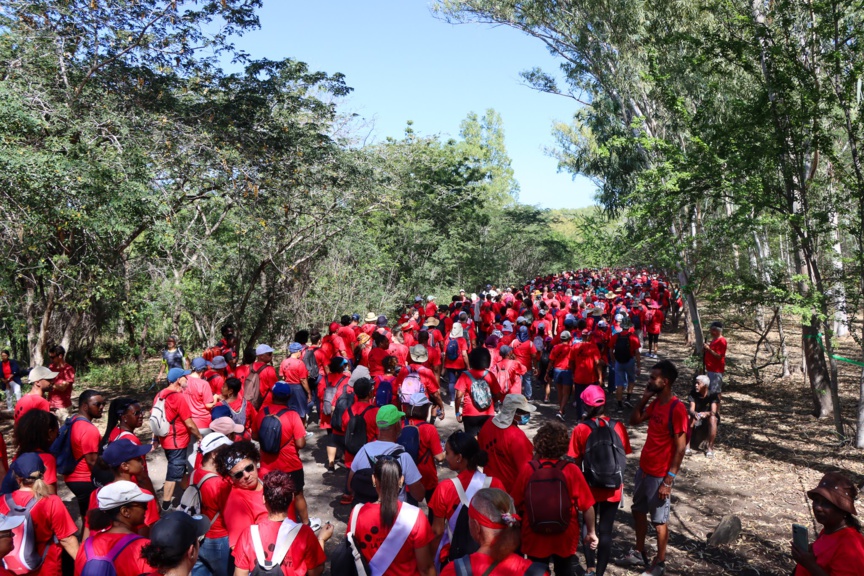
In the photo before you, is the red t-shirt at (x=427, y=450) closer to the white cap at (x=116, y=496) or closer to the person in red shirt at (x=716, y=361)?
the white cap at (x=116, y=496)

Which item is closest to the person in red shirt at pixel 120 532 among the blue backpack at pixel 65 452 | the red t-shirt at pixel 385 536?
the red t-shirt at pixel 385 536

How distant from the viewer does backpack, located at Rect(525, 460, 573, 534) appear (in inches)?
148

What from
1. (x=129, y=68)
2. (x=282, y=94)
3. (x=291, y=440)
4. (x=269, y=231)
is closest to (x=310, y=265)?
(x=269, y=231)

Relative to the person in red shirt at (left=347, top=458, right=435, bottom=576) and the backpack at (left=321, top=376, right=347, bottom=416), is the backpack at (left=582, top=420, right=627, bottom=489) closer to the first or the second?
the person in red shirt at (left=347, top=458, right=435, bottom=576)

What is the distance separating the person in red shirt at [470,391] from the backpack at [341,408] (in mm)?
1339

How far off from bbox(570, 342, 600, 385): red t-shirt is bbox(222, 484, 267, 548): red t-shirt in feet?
21.9

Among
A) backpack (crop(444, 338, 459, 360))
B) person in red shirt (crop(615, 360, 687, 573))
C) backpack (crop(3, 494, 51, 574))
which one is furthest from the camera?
backpack (crop(444, 338, 459, 360))

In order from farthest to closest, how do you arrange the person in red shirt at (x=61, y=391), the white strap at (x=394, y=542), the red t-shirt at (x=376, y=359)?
the red t-shirt at (x=376, y=359) < the person in red shirt at (x=61, y=391) < the white strap at (x=394, y=542)

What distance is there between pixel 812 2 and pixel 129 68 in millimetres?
10984

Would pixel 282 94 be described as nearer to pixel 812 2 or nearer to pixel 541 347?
pixel 541 347

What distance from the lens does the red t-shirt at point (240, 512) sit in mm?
3768

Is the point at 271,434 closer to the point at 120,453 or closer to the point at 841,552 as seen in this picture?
the point at 120,453

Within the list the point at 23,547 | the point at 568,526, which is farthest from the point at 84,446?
the point at 568,526

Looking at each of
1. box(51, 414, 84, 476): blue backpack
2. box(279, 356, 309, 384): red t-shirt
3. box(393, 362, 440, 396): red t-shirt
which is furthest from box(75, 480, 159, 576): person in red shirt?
box(279, 356, 309, 384): red t-shirt
